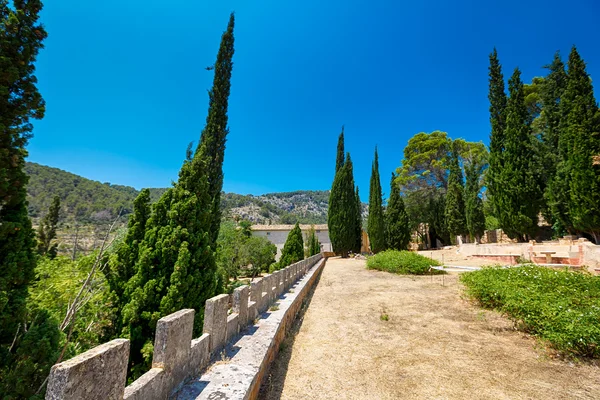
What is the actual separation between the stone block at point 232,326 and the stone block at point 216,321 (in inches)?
6.5

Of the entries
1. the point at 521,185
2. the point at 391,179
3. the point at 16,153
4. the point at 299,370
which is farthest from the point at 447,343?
the point at 391,179

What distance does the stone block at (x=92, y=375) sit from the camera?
3.41 feet

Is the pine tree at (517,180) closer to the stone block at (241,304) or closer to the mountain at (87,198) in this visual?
the mountain at (87,198)

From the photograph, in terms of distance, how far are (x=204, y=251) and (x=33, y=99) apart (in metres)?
2.87

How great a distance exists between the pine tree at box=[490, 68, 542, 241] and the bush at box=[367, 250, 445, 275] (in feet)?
28.7

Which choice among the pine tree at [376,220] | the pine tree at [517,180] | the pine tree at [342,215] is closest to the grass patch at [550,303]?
the pine tree at [517,180]

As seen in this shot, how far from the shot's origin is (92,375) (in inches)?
46.1

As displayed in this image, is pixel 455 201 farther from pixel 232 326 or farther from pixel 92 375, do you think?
pixel 92 375

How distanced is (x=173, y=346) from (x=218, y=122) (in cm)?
858

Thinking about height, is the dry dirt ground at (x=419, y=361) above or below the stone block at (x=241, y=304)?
below

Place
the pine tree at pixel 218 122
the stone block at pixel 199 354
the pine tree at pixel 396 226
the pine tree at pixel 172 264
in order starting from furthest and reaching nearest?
the pine tree at pixel 396 226 → the pine tree at pixel 218 122 → the pine tree at pixel 172 264 → the stone block at pixel 199 354

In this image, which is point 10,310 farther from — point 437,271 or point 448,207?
point 448,207

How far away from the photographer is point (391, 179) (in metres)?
26.8

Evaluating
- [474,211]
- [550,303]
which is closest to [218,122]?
[550,303]
